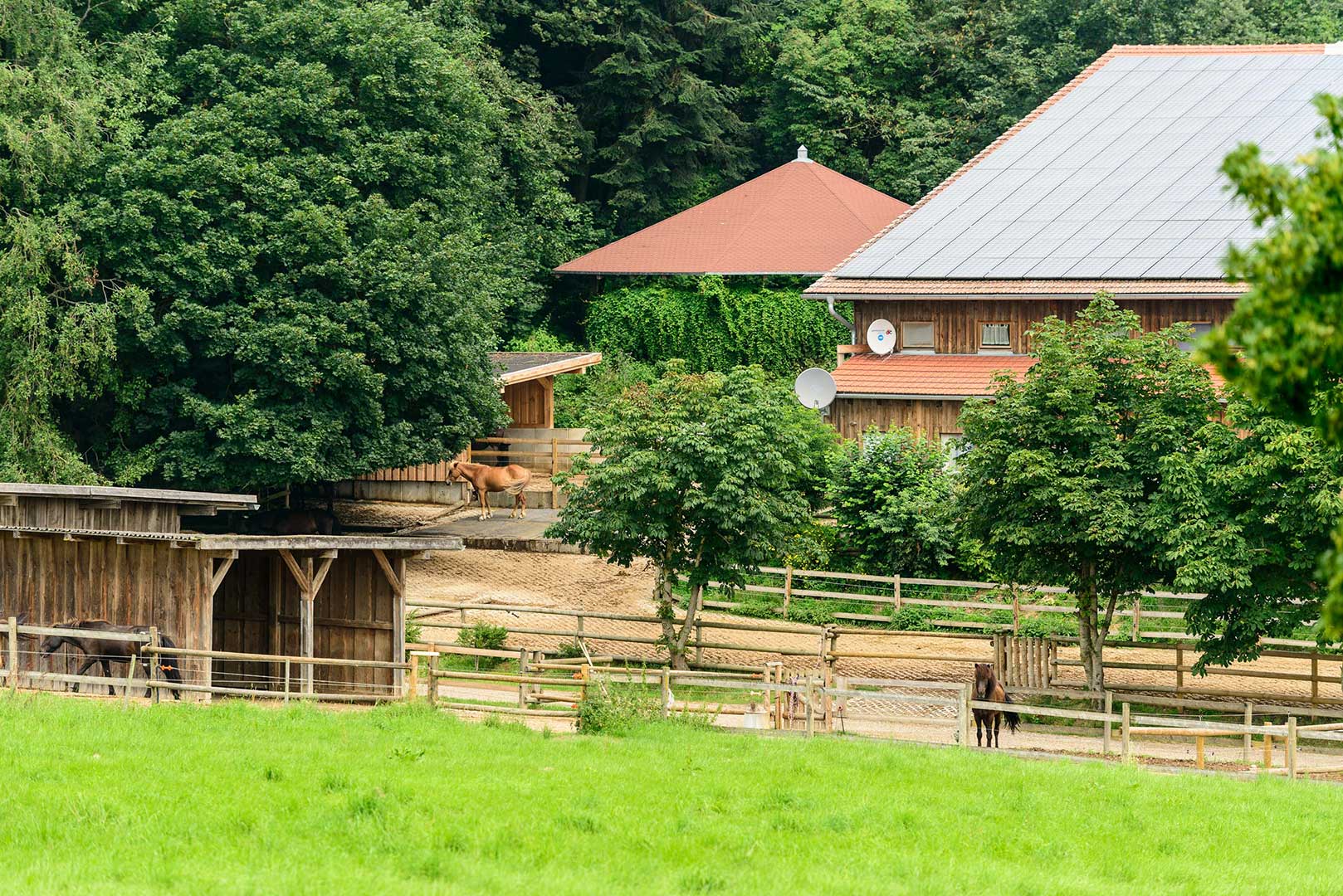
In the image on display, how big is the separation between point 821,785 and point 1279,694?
509 inches

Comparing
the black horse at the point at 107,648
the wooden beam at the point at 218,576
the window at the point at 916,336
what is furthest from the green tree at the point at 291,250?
the wooden beam at the point at 218,576

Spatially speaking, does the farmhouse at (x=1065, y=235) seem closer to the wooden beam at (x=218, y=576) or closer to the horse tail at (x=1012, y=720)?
the horse tail at (x=1012, y=720)

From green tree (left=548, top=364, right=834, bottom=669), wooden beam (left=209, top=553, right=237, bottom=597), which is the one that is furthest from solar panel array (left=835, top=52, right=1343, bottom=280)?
wooden beam (left=209, top=553, right=237, bottom=597)

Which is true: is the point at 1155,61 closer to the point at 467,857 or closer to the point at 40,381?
the point at 40,381

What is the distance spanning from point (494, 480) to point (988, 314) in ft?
42.0

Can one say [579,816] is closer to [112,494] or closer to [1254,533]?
[112,494]

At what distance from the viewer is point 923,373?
37.6 metres

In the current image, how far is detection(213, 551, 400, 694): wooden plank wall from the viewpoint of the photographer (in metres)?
24.5

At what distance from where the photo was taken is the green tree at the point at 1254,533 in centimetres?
2233

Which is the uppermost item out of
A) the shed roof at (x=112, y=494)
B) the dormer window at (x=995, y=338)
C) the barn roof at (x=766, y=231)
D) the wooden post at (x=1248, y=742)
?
the barn roof at (x=766, y=231)

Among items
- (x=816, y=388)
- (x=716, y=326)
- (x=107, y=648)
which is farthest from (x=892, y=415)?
(x=107, y=648)

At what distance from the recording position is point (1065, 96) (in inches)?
1735

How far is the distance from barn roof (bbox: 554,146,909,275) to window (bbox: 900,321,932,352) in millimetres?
11341

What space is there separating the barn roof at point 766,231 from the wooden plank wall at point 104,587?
3084 cm
